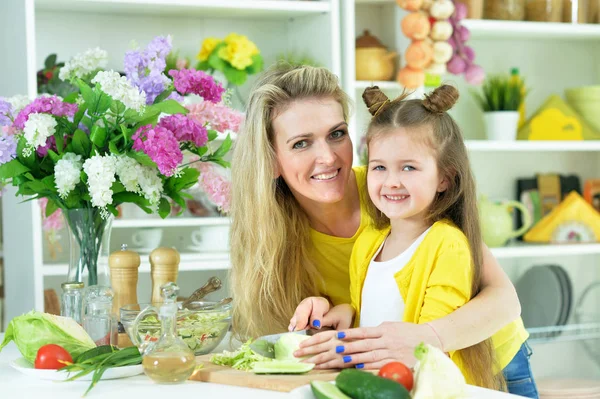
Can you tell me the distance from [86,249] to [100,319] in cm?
30

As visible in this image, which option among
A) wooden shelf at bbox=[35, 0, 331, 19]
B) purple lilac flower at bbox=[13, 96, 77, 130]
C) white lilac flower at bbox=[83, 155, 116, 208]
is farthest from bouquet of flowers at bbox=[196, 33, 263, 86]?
white lilac flower at bbox=[83, 155, 116, 208]

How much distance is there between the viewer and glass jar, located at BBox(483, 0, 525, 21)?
3.50 m

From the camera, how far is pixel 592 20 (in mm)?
3717

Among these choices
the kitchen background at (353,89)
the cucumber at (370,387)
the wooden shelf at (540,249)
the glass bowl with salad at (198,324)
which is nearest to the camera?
the cucumber at (370,387)

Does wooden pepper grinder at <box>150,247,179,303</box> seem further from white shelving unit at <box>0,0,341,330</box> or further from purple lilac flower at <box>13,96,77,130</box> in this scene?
white shelving unit at <box>0,0,341,330</box>

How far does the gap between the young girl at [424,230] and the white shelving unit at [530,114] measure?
1583mm

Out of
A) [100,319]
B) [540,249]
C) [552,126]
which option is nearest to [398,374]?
A: [100,319]

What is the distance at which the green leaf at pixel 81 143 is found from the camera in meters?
1.81

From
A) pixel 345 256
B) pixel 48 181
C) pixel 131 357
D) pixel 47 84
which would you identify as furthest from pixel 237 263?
pixel 47 84

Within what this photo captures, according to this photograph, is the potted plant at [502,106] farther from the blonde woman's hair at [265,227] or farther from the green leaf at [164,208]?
the green leaf at [164,208]

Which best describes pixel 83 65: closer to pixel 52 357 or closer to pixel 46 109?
pixel 46 109

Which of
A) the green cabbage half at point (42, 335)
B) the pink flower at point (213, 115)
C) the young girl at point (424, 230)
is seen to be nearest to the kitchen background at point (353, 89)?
the pink flower at point (213, 115)

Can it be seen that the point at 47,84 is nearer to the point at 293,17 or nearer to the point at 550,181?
the point at 293,17

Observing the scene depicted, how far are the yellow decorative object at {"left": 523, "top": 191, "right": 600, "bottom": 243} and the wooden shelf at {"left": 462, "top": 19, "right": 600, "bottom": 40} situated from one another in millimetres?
673
